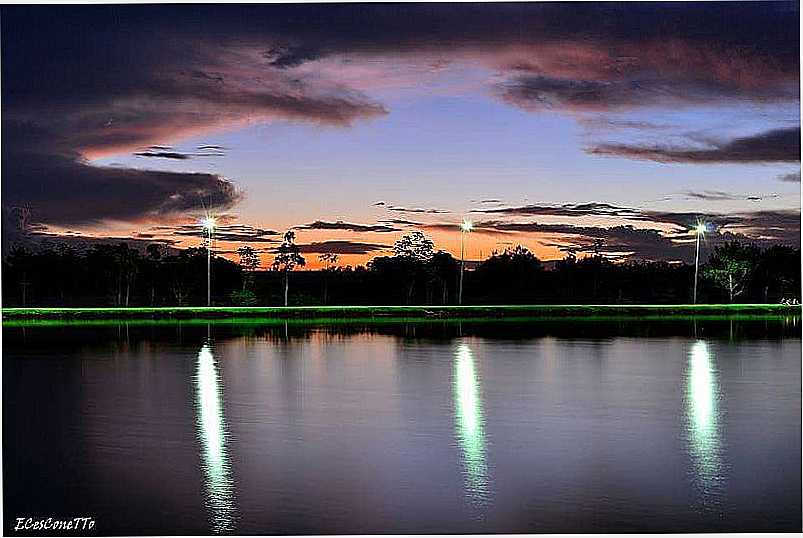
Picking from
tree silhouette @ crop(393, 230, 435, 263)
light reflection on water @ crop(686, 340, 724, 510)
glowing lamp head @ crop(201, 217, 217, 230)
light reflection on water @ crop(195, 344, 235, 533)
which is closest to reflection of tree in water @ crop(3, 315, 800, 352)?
tree silhouette @ crop(393, 230, 435, 263)

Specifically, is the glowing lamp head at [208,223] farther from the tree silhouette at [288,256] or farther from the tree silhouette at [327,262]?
the tree silhouette at [327,262]

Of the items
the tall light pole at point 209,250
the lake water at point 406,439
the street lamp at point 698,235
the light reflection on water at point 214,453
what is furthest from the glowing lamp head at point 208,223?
the street lamp at point 698,235

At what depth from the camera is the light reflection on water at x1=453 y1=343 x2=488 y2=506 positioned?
729 cm

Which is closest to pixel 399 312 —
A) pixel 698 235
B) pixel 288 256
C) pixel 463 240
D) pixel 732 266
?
pixel 463 240

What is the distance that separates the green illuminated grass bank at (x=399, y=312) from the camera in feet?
60.9

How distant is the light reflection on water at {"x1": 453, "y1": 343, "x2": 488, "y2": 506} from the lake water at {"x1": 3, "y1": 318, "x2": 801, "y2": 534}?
0.02 meters

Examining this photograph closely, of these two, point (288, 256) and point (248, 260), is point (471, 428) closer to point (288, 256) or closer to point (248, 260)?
point (288, 256)

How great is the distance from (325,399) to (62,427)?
2437 mm

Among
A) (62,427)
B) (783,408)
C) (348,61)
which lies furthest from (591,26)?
(62,427)

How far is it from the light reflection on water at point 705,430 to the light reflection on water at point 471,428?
4.68 feet

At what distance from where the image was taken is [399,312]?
64.8 feet

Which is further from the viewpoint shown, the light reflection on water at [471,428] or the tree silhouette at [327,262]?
the tree silhouette at [327,262]

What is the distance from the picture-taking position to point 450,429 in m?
8.91

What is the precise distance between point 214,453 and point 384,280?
1059 centimetres
